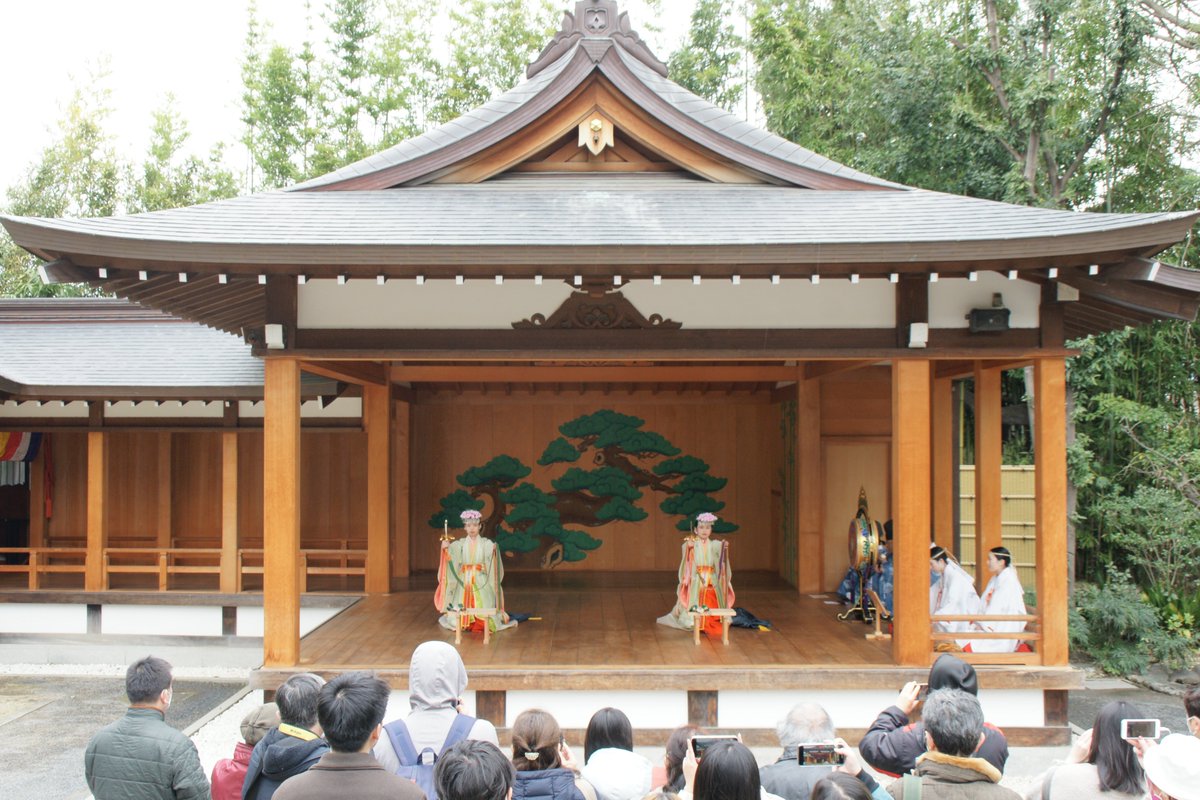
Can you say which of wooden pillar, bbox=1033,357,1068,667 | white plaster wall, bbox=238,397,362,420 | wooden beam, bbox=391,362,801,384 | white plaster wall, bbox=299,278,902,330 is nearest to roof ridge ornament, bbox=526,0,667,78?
white plaster wall, bbox=299,278,902,330

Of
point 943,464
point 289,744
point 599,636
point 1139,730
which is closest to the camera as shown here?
point 1139,730

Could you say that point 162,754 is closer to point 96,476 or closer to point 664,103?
point 664,103

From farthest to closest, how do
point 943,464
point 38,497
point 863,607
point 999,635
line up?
1. point 38,497
2. point 943,464
3. point 863,607
4. point 999,635

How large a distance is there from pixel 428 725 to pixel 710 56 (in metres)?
20.5

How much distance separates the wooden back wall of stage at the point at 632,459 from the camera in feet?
33.9

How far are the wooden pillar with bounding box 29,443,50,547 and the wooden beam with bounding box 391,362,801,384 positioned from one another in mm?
4249

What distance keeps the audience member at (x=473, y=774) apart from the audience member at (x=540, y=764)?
0.40 meters

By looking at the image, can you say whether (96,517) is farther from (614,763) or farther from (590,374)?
(614,763)

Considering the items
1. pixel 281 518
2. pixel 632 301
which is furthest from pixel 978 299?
pixel 281 518

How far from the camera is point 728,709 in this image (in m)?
5.95

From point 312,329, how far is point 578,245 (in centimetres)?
201

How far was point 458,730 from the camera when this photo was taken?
2844 mm

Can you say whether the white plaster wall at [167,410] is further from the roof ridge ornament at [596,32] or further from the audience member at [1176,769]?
the audience member at [1176,769]

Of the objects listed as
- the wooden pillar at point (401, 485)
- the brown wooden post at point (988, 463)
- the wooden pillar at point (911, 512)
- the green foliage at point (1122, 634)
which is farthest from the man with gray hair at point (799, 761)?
the green foliage at point (1122, 634)
